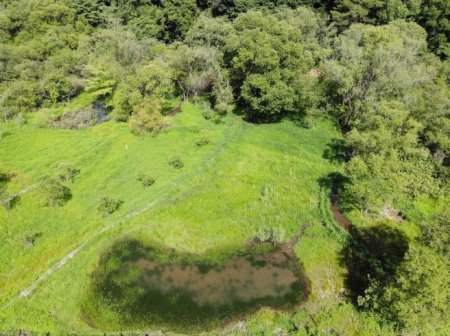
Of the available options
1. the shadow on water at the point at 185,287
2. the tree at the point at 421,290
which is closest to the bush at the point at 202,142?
the shadow on water at the point at 185,287

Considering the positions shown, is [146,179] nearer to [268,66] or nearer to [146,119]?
[146,119]

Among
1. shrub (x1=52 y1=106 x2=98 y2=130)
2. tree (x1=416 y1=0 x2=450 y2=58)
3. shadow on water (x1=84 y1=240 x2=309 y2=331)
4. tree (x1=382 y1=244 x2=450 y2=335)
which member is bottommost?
shrub (x1=52 y1=106 x2=98 y2=130)

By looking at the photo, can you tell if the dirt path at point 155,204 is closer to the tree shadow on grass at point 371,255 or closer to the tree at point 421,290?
the tree shadow on grass at point 371,255

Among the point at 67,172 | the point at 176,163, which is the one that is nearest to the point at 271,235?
the point at 176,163

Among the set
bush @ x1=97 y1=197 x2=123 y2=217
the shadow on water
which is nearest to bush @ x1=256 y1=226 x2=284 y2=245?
the shadow on water

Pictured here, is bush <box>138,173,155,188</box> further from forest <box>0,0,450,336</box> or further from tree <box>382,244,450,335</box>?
tree <box>382,244,450,335</box>

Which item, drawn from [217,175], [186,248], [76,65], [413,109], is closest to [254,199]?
[217,175]
